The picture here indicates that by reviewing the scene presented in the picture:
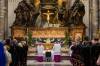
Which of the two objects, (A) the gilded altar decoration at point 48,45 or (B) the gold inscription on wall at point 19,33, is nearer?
(A) the gilded altar decoration at point 48,45

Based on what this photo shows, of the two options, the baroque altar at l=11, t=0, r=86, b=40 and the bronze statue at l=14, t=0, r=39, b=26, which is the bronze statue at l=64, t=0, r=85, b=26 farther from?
the bronze statue at l=14, t=0, r=39, b=26

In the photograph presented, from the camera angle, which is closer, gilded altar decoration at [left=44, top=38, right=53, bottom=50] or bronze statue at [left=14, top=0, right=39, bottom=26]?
gilded altar decoration at [left=44, top=38, right=53, bottom=50]

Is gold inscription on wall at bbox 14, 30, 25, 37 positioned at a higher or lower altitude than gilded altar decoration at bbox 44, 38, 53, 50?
Result: higher

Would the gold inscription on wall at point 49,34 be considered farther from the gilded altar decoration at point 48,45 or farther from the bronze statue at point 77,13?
the gilded altar decoration at point 48,45

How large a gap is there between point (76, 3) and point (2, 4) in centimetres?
549

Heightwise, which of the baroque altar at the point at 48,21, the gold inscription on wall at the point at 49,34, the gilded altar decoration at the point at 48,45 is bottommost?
the gilded altar decoration at the point at 48,45

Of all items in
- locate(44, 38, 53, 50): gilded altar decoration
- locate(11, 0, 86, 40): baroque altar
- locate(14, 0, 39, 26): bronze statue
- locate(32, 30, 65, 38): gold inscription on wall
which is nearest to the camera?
locate(44, 38, 53, 50): gilded altar decoration

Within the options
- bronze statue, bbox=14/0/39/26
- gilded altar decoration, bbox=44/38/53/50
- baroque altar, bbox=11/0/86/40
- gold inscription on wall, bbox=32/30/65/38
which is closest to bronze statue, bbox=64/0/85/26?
baroque altar, bbox=11/0/86/40

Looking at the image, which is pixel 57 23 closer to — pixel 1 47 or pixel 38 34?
pixel 38 34

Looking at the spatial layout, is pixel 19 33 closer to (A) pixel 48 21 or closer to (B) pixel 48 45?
(A) pixel 48 21

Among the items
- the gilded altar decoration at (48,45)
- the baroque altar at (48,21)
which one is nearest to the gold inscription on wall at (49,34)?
the baroque altar at (48,21)

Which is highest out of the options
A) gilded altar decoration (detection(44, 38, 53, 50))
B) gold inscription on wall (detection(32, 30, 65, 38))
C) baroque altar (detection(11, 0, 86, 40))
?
baroque altar (detection(11, 0, 86, 40))

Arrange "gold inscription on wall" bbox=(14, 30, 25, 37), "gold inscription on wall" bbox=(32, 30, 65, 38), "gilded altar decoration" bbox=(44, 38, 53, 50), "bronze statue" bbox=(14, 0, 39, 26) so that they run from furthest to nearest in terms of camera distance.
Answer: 1. "gold inscription on wall" bbox=(32, 30, 65, 38)
2. "bronze statue" bbox=(14, 0, 39, 26)
3. "gold inscription on wall" bbox=(14, 30, 25, 37)
4. "gilded altar decoration" bbox=(44, 38, 53, 50)

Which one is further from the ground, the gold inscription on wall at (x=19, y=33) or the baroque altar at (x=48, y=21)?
the baroque altar at (x=48, y=21)
